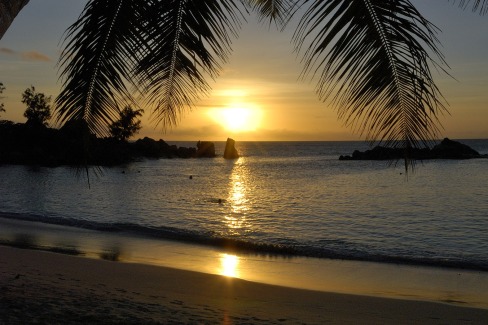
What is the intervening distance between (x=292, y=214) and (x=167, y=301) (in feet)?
52.1

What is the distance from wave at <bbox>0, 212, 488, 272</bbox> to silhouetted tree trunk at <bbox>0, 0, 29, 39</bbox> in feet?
39.0

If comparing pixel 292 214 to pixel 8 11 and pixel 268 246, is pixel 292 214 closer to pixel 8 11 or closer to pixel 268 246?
pixel 268 246

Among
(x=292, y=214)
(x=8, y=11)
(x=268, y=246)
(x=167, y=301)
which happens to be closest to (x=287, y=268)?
(x=268, y=246)

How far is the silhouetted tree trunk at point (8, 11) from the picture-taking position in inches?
123

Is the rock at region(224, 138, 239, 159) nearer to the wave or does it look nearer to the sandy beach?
the wave

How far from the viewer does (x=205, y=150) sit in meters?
93.4

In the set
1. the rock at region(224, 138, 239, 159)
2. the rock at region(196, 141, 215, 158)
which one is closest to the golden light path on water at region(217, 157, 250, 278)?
the rock at region(224, 138, 239, 159)

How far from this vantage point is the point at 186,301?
807cm

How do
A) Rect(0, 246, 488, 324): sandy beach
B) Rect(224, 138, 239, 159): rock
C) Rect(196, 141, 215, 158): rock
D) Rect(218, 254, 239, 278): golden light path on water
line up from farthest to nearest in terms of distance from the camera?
Rect(196, 141, 215, 158): rock → Rect(224, 138, 239, 159): rock → Rect(218, 254, 239, 278): golden light path on water → Rect(0, 246, 488, 324): sandy beach

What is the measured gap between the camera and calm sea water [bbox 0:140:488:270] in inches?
625

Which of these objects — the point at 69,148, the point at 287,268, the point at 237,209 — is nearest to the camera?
the point at 69,148

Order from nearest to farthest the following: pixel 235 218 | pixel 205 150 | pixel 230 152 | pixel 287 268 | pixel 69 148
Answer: pixel 69 148 → pixel 287 268 → pixel 235 218 → pixel 230 152 → pixel 205 150

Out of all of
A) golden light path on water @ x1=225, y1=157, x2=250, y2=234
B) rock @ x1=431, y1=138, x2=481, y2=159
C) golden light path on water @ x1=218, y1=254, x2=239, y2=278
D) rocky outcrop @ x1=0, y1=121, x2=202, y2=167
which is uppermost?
rock @ x1=431, y1=138, x2=481, y2=159

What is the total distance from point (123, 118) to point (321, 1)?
1597 mm
